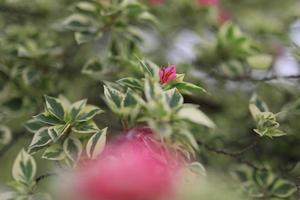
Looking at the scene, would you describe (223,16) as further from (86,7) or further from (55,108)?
(55,108)

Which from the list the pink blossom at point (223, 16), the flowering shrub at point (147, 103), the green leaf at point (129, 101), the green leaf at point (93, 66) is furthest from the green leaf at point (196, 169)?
the pink blossom at point (223, 16)

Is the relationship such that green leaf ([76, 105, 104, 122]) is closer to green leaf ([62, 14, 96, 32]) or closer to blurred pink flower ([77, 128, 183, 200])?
blurred pink flower ([77, 128, 183, 200])

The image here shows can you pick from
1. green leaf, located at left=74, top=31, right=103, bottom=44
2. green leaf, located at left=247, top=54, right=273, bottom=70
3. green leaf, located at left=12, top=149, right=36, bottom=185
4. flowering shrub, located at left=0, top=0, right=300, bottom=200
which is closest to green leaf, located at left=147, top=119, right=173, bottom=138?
flowering shrub, located at left=0, top=0, right=300, bottom=200

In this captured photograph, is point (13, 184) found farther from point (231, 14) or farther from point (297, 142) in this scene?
point (231, 14)

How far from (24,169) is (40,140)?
0.10m

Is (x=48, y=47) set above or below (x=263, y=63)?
above

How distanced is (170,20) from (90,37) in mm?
511

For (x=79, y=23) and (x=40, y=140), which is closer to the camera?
(x=40, y=140)

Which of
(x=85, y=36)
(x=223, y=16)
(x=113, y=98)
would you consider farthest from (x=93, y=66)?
(x=223, y=16)

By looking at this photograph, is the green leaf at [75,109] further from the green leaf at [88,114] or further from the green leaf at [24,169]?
the green leaf at [24,169]

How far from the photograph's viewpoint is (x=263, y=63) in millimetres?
1247

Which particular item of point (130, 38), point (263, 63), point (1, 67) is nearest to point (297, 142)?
point (263, 63)

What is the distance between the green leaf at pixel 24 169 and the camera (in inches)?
36.0

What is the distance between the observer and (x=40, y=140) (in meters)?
0.86
